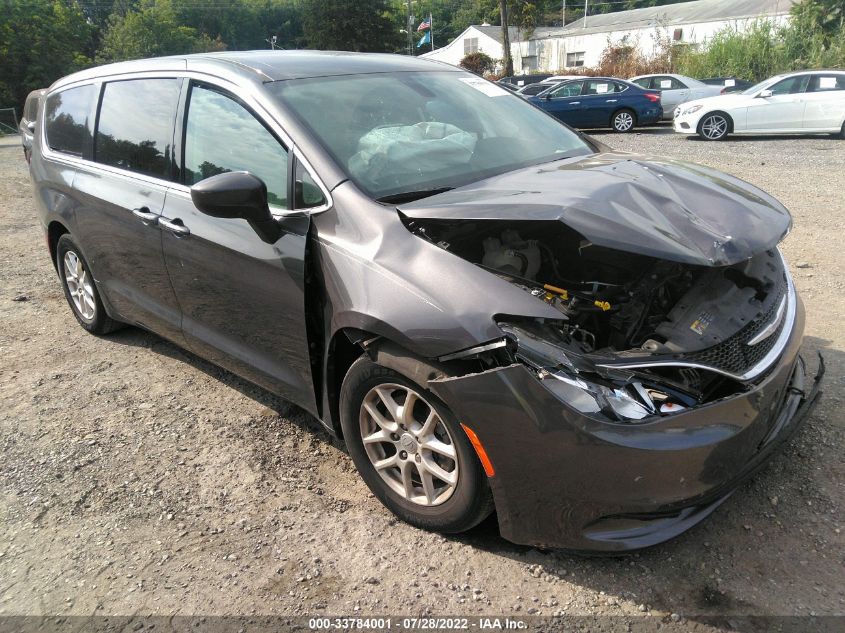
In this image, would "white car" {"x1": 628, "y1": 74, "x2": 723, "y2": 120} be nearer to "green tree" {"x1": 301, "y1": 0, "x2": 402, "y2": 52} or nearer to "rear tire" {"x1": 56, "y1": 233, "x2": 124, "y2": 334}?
"rear tire" {"x1": 56, "y1": 233, "x2": 124, "y2": 334}

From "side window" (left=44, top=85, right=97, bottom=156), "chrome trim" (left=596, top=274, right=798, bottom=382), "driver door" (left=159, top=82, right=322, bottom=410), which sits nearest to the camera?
"chrome trim" (left=596, top=274, right=798, bottom=382)

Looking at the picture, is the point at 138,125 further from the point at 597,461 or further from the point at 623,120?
the point at 623,120

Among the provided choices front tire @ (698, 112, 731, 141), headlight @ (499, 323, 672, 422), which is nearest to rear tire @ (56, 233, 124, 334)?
headlight @ (499, 323, 672, 422)

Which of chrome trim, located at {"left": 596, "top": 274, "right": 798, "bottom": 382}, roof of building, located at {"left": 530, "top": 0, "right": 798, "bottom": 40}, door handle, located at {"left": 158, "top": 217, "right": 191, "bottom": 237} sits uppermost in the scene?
roof of building, located at {"left": 530, "top": 0, "right": 798, "bottom": 40}

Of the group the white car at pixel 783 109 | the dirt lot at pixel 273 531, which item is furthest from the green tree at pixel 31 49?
the dirt lot at pixel 273 531

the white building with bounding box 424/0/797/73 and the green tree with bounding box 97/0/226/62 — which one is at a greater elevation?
the green tree with bounding box 97/0/226/62

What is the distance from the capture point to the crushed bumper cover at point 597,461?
2.07m

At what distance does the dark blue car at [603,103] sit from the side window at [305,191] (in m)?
14.9

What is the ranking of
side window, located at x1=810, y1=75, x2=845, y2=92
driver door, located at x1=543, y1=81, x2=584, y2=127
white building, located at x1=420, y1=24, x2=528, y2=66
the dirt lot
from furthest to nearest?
1. white building, located at x1=420, y1=24, x2=528, y2=66
2. driver door, located at x1=543, y1=81, x2=584, y2=127
3. side window, located at x1=810, y1=75, x2=845, y2=92
4. the dirt lot

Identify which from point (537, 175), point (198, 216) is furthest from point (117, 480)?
point (537, 175)

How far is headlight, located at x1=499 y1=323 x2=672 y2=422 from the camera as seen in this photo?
6.89ft

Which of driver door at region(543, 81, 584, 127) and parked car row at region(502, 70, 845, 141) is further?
driver door at region(543, 81, 584, 127)

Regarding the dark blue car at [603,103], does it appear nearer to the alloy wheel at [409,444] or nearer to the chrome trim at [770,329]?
the chrome trim at [770,329]

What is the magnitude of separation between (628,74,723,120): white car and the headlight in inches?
695
